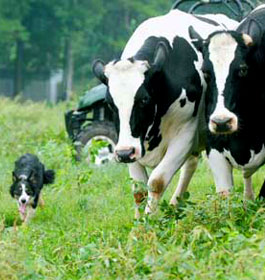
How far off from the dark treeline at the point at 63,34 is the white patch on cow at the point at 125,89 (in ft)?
144

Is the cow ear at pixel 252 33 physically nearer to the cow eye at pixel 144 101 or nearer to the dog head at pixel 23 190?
the cow eye at pixel 144 101

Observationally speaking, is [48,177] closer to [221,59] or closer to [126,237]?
[126,237]

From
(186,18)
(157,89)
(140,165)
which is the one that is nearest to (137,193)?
(140,165)

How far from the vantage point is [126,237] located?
8789 mm

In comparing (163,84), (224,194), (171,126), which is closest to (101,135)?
(171,126)

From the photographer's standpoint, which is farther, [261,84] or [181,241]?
[261,84]

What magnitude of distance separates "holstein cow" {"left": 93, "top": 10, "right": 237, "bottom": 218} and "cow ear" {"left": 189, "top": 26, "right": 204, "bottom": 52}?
13cm

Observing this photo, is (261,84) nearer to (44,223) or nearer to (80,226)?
(80,226)

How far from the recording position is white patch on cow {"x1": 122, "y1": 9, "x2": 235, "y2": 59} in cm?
983

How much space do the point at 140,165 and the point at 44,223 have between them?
141cm

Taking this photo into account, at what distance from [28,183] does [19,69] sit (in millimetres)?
42568

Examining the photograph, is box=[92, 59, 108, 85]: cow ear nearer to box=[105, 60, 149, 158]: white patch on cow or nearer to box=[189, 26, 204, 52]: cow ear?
box=[105, 60, 149, 158]: white patch on cow

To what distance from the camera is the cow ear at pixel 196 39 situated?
30.9ft

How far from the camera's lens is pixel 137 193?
9883 mm
